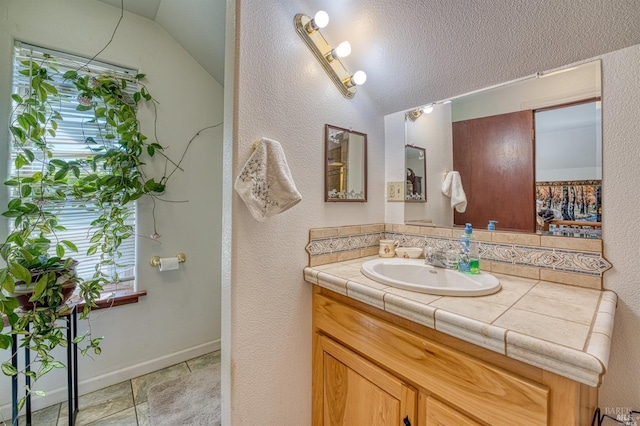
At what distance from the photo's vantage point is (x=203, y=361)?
1.95 m

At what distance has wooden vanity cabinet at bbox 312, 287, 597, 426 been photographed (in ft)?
1.92

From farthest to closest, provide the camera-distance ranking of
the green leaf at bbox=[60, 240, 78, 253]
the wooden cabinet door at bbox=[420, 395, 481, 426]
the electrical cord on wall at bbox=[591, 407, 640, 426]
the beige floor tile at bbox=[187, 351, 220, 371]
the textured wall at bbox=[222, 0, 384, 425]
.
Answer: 1. the beige floor tile at bbox=[187, 351, 220, 371]
2. the green leaf at bbox=[60, 240, 78, 253]
3. the textured wall at bbox=[222, 0, 384, 425]
4. the electrical cord on wall at bbox=[591, 407, 640, 426]
5. the wooden cabinet door at bbox=[420, 395, 481, 426]

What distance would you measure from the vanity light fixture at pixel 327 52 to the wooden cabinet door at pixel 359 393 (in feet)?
4.00

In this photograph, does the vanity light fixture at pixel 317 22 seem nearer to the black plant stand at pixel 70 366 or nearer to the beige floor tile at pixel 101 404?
the black plant stand at pixel 70 366

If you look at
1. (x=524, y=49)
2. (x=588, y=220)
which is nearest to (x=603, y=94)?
(x=524, y=49)

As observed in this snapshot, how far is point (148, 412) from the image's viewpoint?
147cm

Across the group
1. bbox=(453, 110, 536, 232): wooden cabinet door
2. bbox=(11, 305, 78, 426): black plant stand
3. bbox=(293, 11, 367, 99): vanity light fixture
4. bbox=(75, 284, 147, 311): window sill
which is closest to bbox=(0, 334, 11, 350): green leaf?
bbox=(11, 305, 78, 426): black plant stand

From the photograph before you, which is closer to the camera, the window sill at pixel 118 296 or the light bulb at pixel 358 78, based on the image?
the light bulb at pixel 358 78

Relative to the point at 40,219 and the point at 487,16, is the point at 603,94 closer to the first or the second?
the point at 487,16

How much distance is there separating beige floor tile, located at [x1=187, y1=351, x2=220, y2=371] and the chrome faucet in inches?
68.9

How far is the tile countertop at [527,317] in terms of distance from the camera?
1.73 ft

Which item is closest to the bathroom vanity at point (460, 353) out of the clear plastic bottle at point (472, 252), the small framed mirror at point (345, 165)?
the clear plastic bottle at point (472, 252)

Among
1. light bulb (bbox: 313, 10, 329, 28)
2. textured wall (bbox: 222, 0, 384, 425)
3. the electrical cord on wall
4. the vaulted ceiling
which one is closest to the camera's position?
the electrical cord on wall

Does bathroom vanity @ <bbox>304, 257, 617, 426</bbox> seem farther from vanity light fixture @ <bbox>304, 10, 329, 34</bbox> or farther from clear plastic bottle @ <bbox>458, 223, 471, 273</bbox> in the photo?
vanity light fixture @ <bbox>304, 10, 329, 34</bbox>
